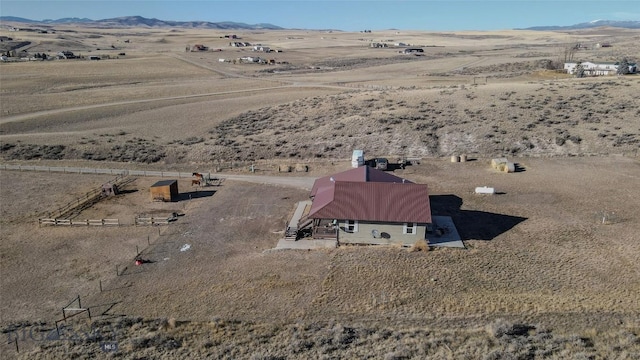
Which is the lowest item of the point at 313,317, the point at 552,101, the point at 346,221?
the point at 313,317

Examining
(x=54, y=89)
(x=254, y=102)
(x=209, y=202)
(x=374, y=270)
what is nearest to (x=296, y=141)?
(x=209, y=202)

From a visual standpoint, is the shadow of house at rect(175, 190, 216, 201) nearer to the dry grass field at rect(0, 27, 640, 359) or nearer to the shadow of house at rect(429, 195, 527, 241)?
the dry grass field at rect(0, 27, 640, 359)

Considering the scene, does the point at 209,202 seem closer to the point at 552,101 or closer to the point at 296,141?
the point at 296,141

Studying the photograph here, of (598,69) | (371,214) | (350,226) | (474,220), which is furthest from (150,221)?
(598,69)

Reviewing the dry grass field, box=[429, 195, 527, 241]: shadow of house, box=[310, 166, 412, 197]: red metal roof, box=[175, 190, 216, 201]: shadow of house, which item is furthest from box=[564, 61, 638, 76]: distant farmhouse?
box=[175, 190, 216, 201]: shadow of house

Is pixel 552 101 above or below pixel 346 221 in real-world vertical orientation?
above

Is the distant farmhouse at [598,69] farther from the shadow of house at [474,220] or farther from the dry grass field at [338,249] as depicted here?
the shadow of house at [474,220]
